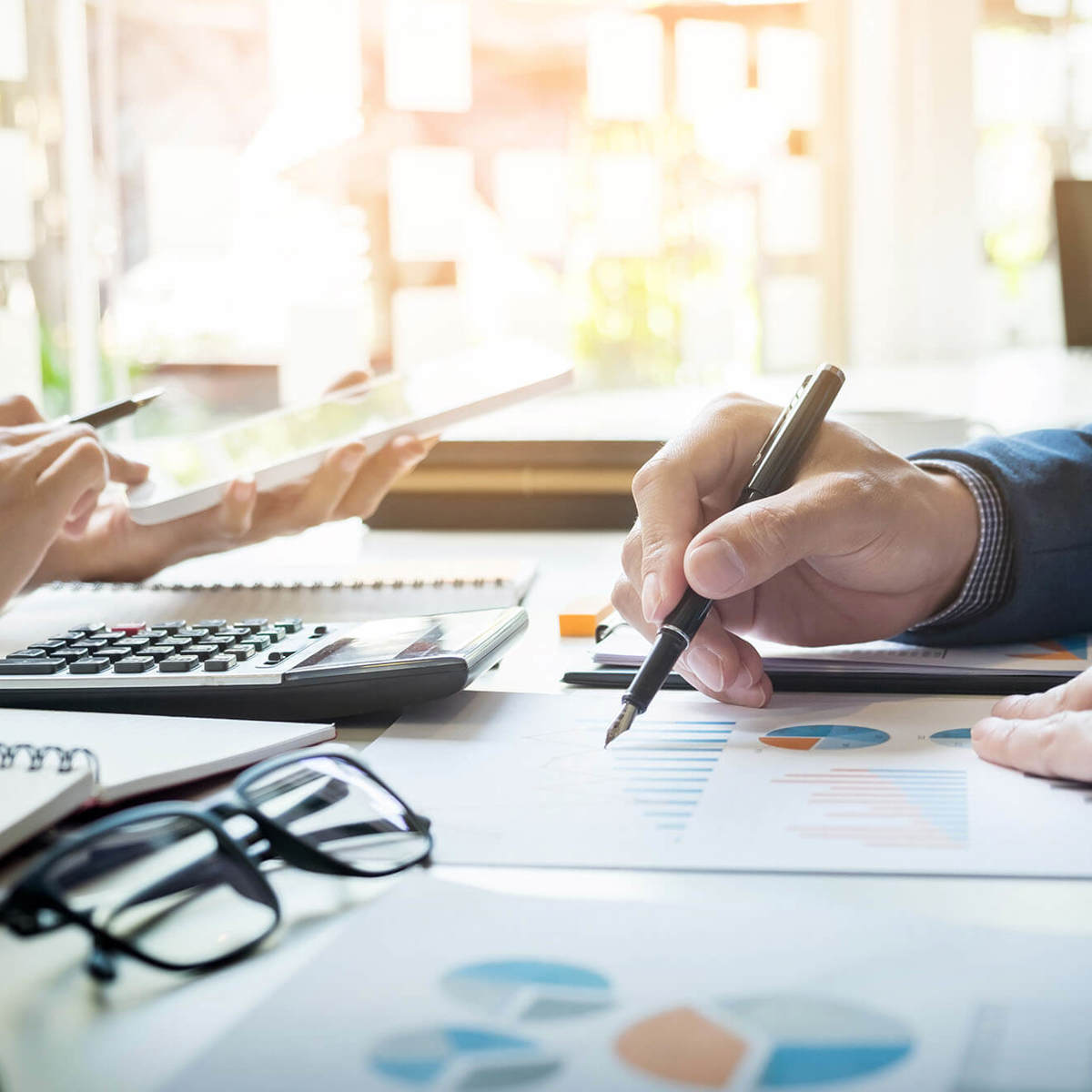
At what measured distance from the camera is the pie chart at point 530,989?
333 millimetres

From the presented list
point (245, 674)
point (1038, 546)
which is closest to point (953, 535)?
point (1038, 546)

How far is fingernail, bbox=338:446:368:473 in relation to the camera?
936 mm

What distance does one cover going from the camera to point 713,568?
59cm

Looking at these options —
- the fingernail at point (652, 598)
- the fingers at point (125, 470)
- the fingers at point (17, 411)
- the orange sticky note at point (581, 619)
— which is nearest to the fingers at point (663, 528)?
the fingernail at point (652, 598)

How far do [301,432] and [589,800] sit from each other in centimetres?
56

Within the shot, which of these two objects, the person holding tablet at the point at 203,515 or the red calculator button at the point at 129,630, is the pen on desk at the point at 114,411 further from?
the red calculator button at the point at 129,630

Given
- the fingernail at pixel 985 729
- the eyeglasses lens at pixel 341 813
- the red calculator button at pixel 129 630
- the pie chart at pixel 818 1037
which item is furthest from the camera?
the red calculator button at pixel 129 630

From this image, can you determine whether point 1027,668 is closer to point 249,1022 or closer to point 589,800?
point 589,800

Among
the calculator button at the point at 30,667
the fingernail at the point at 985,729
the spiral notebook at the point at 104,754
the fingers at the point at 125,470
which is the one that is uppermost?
the fingers at the point at 125,470

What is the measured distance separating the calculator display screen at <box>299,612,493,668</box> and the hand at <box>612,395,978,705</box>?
89 millimetres

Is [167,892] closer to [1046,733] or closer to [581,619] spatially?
[1046,733]

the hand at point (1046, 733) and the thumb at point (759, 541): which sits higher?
the thumb at point (759, 541)

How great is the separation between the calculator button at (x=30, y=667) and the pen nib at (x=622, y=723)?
0.25 m

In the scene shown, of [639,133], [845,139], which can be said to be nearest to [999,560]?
[639,133]
